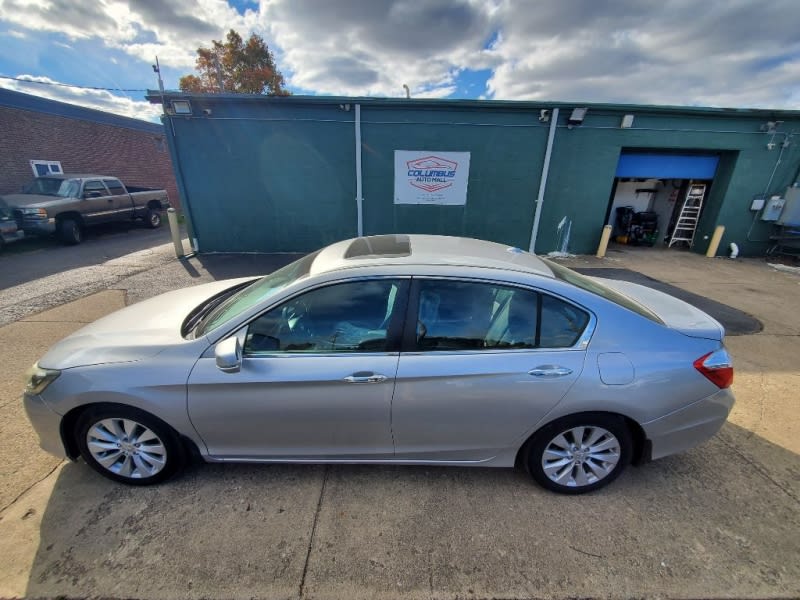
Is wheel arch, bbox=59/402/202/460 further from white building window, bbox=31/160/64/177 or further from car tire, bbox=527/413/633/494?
white building window, bbox=31/160/64/177

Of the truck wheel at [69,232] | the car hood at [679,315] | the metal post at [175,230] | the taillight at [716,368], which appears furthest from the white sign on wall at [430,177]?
the truck wheel at [69,232]

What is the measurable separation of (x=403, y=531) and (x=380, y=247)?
5.96ft

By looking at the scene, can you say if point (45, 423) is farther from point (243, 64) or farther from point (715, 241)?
point (243, 64)

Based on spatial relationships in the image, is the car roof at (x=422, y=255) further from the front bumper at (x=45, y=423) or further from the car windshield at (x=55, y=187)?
the car windshield at (x=55, y=187)

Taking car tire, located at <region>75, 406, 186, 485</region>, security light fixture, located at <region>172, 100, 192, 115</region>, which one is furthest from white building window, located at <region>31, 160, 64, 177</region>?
car tire, located at <region>75, 406, 186, 485</region>

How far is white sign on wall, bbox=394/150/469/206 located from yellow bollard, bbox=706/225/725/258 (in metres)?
7.27

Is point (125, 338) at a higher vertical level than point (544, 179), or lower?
lower

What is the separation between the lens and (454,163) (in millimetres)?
8688

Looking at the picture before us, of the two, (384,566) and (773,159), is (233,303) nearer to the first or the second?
(384,566)

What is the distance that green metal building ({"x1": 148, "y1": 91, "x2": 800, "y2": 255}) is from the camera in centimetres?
822

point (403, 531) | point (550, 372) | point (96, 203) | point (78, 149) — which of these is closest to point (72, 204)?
point (96, 203)

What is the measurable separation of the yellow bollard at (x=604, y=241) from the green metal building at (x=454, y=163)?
0.52ft

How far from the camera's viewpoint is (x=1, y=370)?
11.5 ft

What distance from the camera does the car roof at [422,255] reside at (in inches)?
84.1
